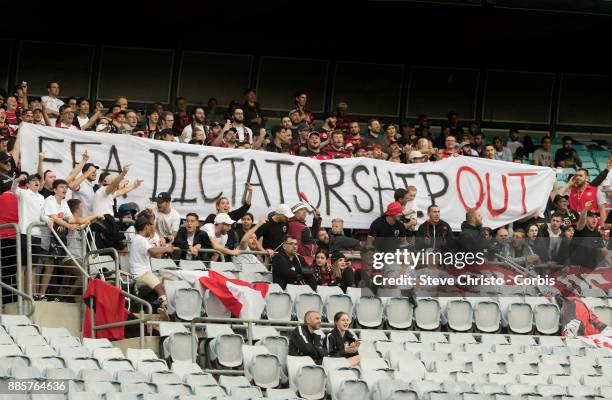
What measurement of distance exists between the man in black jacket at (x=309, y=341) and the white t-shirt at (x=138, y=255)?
2.30 m

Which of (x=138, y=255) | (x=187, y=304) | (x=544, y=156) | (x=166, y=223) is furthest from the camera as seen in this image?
(x=544, y=156)

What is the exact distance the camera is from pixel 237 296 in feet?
59.2

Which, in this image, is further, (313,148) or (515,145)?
(515,145)

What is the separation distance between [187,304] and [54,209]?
6.42 ft

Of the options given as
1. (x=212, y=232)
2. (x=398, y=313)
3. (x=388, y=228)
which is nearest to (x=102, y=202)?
(x=212, y=232)

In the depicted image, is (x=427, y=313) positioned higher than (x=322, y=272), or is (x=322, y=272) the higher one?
(x=322, y=272)

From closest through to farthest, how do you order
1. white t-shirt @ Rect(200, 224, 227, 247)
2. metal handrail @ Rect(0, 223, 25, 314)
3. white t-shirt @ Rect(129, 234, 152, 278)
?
metal handrail @ Rect(0, 223, 25, 314) → white t-shirt @ Rect(129, 234, 152, 278) → white t-shirt @ Rect(200, 224, 227, 247)

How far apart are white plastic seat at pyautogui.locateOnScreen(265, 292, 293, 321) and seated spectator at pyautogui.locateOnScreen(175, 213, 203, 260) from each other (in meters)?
1.47

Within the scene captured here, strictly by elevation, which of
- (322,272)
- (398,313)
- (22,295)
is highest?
(322,272)

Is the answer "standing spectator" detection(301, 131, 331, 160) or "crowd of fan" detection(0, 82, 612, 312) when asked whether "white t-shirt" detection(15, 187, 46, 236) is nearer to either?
"crowd of fan" detection(0, 82, 612, 312)

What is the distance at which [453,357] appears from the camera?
1766 centimetres

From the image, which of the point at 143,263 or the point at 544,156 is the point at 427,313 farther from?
the point at 544,156

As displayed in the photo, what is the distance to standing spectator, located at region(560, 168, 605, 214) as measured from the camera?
2286 centimetres

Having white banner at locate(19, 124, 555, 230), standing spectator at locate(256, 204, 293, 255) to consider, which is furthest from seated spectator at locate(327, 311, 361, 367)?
white banner at locate(19, 124, 555, 230)
